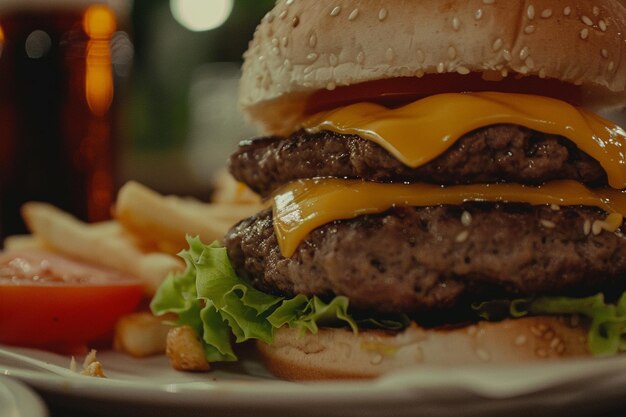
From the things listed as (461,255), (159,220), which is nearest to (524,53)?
(461,255)

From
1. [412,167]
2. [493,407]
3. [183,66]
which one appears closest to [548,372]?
[493,407]

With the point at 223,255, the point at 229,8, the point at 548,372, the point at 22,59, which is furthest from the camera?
the point at 229,8

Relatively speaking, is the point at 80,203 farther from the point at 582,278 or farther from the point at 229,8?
the point at 229,8

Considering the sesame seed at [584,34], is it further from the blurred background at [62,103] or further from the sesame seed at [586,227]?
the blurred background at [62,103]

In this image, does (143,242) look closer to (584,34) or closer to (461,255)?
(461,255)

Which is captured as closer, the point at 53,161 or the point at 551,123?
the point at 551,123

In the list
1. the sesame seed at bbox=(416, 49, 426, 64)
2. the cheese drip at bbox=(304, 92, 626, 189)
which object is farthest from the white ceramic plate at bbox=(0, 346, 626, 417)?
the sesame seed at bbox=(416, 49, 426, 64)

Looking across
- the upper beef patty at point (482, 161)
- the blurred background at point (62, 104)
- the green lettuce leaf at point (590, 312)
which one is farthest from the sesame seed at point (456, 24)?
the blurred background at point (62, 104)
